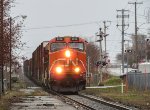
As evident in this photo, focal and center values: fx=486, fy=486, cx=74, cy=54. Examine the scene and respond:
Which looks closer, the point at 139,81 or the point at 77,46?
the point at 77,46

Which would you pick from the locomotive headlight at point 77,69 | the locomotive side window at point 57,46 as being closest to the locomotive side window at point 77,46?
the locomotive side window at point 57,46

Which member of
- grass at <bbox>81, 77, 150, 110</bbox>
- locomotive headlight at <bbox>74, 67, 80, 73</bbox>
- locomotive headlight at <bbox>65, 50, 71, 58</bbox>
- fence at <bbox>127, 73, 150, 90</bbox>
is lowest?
grass at <bbox>81, 77, 150, 110</bbox>

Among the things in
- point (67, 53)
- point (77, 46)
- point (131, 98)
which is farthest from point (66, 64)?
point (131, 98)

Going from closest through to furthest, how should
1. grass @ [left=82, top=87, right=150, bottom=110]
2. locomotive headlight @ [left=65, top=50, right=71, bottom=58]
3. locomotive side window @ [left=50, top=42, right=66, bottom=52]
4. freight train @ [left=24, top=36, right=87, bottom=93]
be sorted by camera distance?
grass @ [left=82, top=87, right=150, bottom=110] < freight train @ [left=24, top=36, right=87, bottom=93] < locomotive headlight @ [left=65, top=50, right=71, bottom=58] < locomotive side window @ [left=50, top=42, right=66, bottom=52]

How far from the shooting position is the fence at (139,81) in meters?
46.6

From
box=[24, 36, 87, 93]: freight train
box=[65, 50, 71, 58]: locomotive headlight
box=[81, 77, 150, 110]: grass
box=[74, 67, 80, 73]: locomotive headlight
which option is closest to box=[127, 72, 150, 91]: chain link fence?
box=[81, 77, 150, 110]: grass

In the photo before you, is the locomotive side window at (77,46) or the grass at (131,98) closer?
the grass at (131,98)

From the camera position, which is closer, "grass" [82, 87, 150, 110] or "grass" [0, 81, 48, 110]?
"grass" [0, 81, 48, 110]

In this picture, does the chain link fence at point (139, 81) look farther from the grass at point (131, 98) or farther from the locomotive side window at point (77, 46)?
the locomotive side window at point (77, 46)

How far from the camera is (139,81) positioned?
4938 cm

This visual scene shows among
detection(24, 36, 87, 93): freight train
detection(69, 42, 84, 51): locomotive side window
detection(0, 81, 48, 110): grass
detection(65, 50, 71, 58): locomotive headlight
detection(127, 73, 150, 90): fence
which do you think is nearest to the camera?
detection(0, 81, 48, 110): grass

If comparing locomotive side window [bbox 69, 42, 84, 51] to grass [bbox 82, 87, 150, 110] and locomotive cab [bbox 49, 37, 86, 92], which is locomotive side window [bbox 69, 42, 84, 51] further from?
grass [bbox 82, 87, 150, 110]

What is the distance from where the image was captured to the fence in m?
46.6

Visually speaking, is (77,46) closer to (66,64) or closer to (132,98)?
(66,64)
